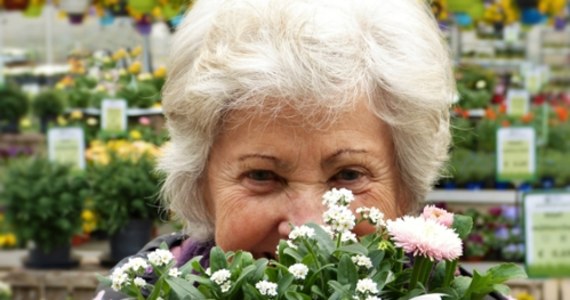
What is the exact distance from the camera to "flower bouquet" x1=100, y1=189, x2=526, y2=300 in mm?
929

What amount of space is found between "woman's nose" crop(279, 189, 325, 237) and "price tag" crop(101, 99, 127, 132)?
388 centimetres

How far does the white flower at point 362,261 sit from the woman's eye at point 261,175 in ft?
1.12

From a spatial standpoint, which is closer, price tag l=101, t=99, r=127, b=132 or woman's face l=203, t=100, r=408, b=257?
woman's face l=203, t=100, r=408, b=257

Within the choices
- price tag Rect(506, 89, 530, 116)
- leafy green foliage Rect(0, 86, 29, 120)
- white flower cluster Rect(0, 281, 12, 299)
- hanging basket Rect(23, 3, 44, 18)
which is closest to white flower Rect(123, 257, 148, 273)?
white flower cluster Rect(0, 281, 12, 299)

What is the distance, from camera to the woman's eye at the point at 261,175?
4.17 ft

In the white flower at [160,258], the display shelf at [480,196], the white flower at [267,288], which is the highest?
the white flower at [160,258]

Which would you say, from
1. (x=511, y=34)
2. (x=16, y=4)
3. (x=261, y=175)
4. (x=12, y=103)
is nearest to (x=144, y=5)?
(x=16, y=4)

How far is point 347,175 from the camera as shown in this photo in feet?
4.16

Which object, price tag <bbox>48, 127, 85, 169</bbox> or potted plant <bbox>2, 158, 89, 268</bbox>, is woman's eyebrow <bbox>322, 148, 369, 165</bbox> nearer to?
potted plant <bbox>2, 158, 89, 268</bbox>

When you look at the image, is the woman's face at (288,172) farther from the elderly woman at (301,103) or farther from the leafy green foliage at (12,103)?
the leafy green foliage at (12,103)

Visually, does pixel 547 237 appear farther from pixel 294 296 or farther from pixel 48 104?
pixel 48 104

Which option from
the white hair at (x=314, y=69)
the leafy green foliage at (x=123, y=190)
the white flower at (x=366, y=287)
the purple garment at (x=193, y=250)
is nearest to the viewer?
the white flower at (x=366, y=287)

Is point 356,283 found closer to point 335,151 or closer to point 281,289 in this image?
point 281,289

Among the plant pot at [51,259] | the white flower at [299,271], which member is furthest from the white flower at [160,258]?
the plant pot at [51,259]
